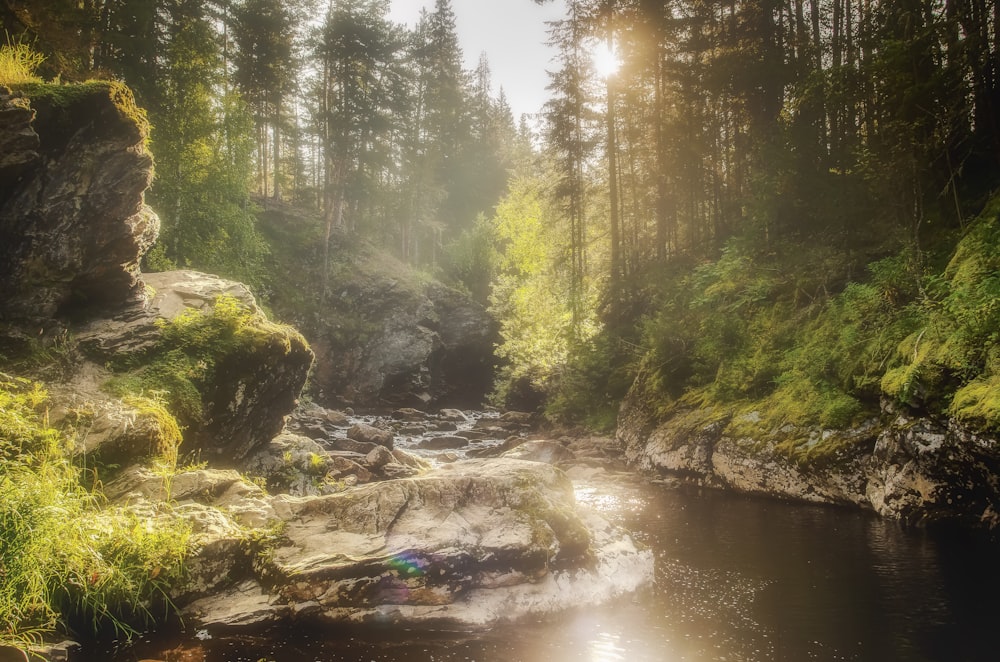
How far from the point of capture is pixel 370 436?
68.3 ft

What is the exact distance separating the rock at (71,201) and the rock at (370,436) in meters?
10.7

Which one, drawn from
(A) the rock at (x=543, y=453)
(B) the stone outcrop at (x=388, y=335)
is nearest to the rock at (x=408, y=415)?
(B) the stone outcrop at (x=388, y=335)

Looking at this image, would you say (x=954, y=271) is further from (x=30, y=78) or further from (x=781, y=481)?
(x=30, y=78)

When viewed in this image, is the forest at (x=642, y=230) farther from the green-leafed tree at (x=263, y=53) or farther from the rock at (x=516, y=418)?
the rock at (x=516, y=418)

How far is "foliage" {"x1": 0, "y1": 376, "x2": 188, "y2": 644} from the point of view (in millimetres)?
5043

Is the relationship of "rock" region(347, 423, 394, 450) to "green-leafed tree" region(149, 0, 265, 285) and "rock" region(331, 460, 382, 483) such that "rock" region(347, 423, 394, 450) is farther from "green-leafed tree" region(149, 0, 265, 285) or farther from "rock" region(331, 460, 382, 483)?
"green-leafed tree" region(149, 0, 265, 285)

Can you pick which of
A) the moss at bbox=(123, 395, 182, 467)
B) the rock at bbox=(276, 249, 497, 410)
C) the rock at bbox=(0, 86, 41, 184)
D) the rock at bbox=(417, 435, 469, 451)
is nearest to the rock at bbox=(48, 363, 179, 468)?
the moss at bbox=(123, 395, 182, 467)

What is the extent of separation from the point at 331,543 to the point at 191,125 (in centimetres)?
2394

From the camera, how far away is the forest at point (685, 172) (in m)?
12.5

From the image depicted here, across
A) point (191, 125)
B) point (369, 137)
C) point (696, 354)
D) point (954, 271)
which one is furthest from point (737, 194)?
point (369, 137)

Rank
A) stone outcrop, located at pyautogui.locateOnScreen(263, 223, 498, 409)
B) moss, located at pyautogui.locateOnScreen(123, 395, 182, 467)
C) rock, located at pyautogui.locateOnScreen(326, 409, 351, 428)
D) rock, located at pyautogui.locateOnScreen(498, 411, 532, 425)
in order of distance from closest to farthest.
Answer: moss, located at pyautogui.locateOnScreen(123, 395, 182, 467), rock, located at pyautogui.locateOnScreen(326, 409, 351, 428), rock, located at pyautogui.locateOnScreen(498, 411, 532, 425), stone outcrop, located at pyautogui.locateOnScreen(263, 223, 498, 409)

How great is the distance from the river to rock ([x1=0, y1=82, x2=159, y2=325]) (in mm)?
7552

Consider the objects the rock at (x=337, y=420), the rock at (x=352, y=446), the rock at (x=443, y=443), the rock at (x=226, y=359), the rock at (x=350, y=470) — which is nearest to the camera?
the rock at (x=226, y=359)

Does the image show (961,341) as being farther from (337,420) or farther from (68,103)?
(337,420)
